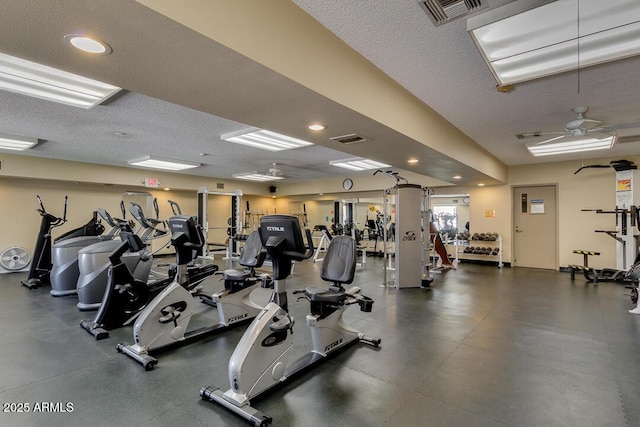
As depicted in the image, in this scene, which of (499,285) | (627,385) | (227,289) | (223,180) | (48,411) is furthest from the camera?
(223,180)

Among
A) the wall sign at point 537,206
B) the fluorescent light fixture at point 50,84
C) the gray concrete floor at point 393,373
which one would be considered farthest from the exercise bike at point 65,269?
the wall sign at point 537,206

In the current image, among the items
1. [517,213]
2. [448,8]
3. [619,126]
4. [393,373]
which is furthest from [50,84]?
[517,213]

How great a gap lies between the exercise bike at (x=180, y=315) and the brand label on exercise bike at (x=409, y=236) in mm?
3152

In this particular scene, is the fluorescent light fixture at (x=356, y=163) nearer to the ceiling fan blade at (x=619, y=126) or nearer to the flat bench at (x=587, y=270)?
the ceiling fan blade at (x=619, y=126)

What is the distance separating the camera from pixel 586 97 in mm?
3555

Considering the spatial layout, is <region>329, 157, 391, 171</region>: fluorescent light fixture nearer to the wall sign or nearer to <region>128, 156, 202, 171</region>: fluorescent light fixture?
<region>128, 156, 202, 171</region>: fluorescent light fixture

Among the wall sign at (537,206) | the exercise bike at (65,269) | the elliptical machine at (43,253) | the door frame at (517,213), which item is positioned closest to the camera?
the exercise bike at (65,269)

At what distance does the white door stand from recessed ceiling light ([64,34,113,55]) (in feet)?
31.0

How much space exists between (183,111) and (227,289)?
2425 millimetres

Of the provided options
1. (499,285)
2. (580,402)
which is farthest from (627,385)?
(499,285)

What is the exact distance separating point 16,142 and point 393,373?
723cm

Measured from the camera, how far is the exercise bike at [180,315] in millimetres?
2961

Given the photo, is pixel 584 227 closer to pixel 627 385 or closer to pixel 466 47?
pixel 627 385

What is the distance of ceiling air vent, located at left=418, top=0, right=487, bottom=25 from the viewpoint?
1.84 metres
